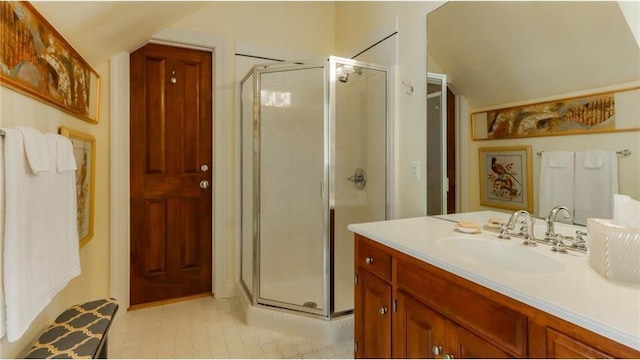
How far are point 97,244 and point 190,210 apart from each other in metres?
0.66

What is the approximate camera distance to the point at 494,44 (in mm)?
1469

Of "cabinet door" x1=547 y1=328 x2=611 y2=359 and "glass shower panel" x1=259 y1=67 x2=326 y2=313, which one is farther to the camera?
"glass shower panel" x1=259 y1=67 x2=326 y2=313

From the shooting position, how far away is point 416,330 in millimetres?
1124

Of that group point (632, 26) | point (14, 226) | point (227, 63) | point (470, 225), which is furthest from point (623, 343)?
point (227, 63)

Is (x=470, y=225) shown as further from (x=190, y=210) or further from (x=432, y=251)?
(x=190, y=210)

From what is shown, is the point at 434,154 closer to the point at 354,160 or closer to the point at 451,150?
the point at 451,150

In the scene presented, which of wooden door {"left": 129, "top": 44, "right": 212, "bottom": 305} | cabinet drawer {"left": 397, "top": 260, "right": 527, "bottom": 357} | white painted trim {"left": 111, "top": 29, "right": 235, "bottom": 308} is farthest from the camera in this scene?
wooden door {"left": 129, "top": 44, "right": 212, "bottom": 305}

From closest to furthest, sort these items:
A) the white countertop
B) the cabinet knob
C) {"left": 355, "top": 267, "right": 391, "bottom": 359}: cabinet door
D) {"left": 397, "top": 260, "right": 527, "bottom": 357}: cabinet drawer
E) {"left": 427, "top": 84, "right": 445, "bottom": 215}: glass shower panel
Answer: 1. the white countertop
2. {"left": 397, "top": 260, "right": 527, "bottom": 357}: cabinet drawer
3. the cabinet knob
4. {"left": 355, "top": 267, "right": 391, "bottom": 359}: cabinet door
5. {"left": 427, "top": 84, "right": 445, "bottom": 215}: glass shower panel

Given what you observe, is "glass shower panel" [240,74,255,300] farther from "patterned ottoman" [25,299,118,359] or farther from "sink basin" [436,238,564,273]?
"sink basin" [436,238,564,273]

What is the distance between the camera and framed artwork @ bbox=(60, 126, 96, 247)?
171 cm

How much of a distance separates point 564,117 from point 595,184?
28 centimetres

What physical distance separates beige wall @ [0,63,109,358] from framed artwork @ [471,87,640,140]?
1.90 meters

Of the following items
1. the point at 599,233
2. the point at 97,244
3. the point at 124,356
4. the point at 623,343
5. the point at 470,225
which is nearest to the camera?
the point at 623,343

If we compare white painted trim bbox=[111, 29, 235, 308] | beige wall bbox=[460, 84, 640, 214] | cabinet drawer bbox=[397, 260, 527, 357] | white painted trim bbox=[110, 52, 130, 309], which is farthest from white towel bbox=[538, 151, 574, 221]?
white painted trim bbox=[110, 52, 130, 309]
